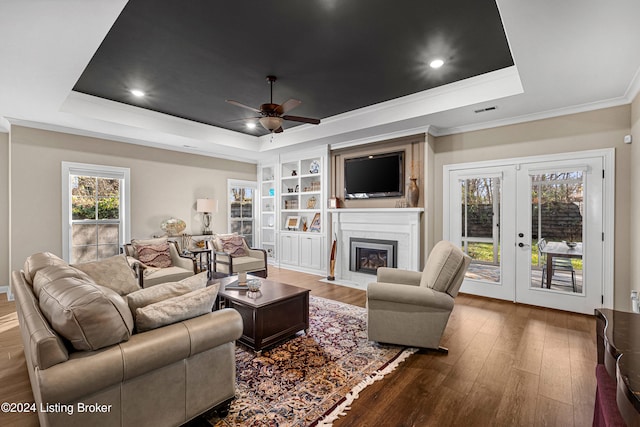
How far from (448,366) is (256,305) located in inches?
69.1

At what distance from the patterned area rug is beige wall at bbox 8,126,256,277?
3980 millimetres

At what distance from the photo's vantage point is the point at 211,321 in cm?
180

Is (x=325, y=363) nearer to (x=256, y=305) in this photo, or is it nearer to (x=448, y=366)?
(x=256, y=305)

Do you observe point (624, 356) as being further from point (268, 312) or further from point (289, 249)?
point (289, 249)

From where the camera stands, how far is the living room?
11.7 feet

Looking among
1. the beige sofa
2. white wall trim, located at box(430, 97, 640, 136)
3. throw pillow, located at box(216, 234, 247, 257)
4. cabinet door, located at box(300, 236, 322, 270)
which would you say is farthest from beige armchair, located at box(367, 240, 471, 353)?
cabinet door, located at box(300, 236, 322, 270)

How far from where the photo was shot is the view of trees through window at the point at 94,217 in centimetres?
492

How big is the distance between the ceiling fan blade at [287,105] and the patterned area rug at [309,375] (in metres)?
2.47

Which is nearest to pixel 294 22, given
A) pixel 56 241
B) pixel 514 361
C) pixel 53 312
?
pixel 53 312

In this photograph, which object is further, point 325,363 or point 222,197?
point 222,197

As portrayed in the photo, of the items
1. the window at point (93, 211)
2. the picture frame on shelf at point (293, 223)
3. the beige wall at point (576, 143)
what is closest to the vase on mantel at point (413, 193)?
the beige wall at point (576, 143)

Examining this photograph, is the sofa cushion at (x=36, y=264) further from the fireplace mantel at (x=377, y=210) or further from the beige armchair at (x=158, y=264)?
the fireplace mantel at (x=377, y=210)

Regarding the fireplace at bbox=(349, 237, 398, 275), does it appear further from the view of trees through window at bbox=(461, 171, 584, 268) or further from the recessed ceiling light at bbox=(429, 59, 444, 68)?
the recessed ceiling light at bbox=(429, 59, 444, 68)

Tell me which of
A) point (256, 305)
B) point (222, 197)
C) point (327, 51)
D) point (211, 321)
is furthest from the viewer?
point (222, 197)
